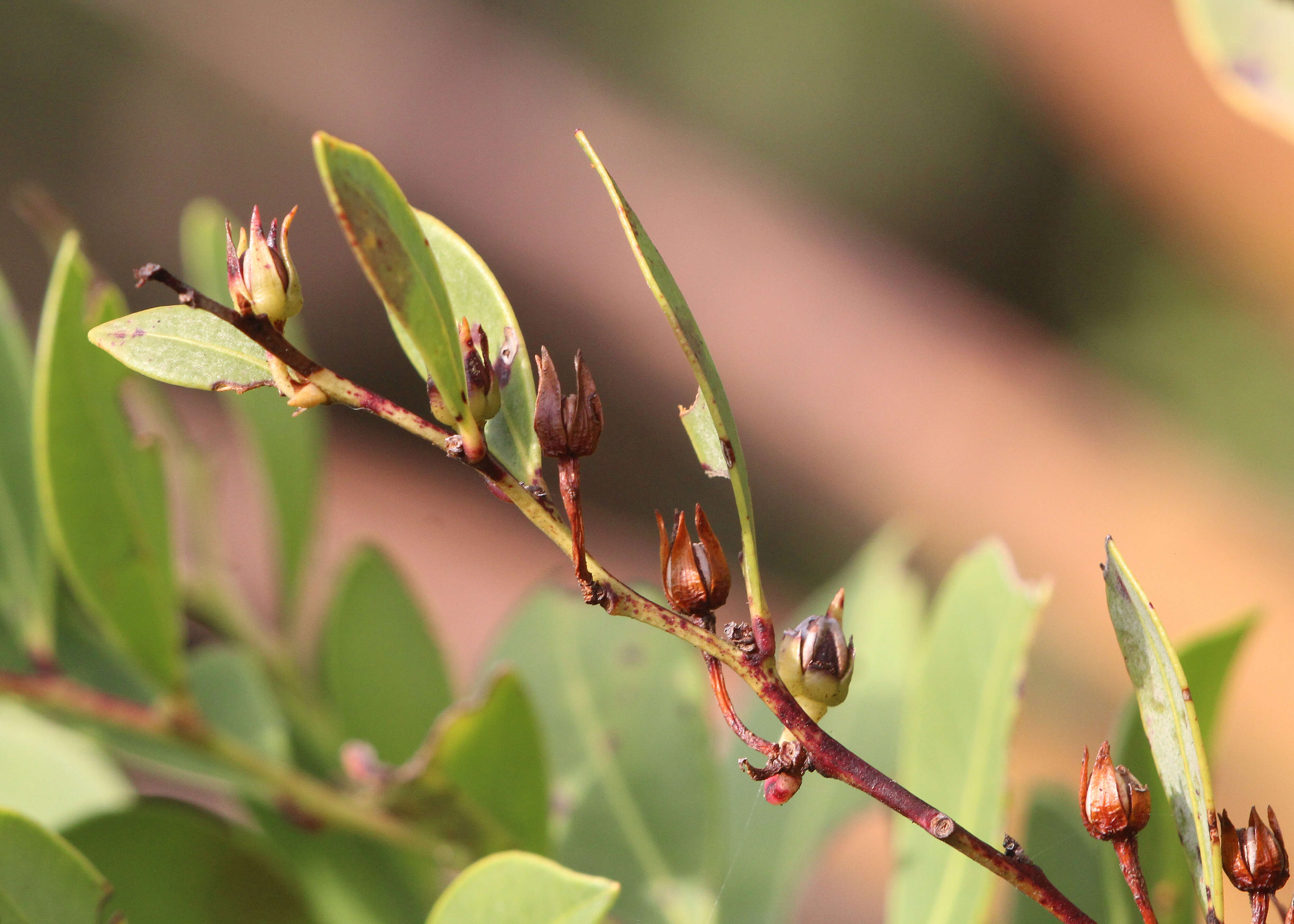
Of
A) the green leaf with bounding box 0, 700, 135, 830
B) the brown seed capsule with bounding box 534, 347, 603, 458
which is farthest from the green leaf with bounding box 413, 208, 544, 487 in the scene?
the green leaf with bounding box 0, 700, 135, 830

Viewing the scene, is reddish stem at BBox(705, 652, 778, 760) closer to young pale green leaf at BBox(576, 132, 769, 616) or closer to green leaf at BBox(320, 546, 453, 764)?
young pale green leaf at BBox(576, 132, 769, 616)

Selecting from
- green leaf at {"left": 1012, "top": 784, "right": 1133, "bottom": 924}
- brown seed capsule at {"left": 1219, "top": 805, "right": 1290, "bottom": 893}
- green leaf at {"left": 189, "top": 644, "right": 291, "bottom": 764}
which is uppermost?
green leaf at {"left": 1012, "top": 784, "right": 1133, "bottom": 924}

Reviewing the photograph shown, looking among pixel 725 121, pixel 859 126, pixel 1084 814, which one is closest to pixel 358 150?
pixel 1084 814

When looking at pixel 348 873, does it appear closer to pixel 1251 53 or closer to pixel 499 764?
pixel 499 764

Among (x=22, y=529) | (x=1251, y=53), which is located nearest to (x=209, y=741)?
(x=22, y=529)

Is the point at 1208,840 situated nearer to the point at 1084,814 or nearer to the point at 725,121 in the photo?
the point at 1084,814

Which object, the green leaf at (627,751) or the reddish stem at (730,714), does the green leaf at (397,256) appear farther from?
the green leaf at (627,751)
